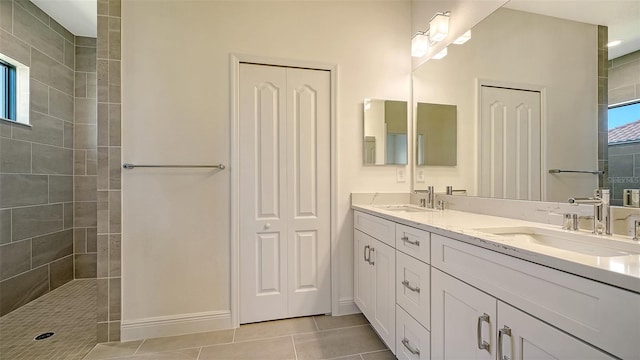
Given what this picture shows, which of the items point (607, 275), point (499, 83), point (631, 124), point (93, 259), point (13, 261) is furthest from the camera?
point (93, 259)

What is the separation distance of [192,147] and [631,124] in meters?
2.26

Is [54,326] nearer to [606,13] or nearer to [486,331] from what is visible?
[486,331]

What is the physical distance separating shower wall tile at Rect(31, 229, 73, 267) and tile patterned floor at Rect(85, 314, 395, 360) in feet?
4.51

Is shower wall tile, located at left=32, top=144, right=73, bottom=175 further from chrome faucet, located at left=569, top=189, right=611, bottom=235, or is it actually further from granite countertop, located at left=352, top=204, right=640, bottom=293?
chrome faucet, located at left=569, top=189, right=611, bottom=235

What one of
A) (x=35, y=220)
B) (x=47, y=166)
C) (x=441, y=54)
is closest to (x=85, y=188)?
(x=47, y=166)

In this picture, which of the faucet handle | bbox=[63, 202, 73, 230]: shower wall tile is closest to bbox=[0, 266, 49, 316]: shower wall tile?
bbox=[63, 202, 73, 230]: shower wall tile

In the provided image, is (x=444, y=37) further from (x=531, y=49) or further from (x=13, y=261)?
(x=13, y=261)

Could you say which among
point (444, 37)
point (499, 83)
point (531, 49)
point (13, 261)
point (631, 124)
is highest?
point (444, 37)

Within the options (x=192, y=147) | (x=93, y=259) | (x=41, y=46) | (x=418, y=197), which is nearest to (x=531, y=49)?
(x=418, y=197)

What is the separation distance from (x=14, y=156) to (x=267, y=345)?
8.38 ft

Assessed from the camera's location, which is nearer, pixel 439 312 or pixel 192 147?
pixel 439 312

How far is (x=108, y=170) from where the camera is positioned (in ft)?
5.80

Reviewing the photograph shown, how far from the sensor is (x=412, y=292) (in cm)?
134

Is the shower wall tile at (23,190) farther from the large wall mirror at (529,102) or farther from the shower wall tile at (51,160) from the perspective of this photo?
the large wall mirror at (529,102)
